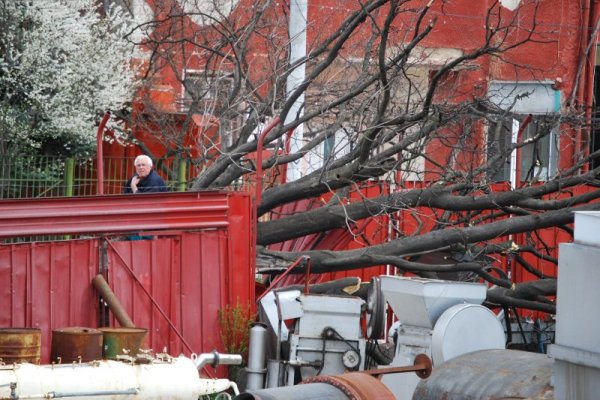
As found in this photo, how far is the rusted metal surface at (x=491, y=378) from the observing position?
287 inches

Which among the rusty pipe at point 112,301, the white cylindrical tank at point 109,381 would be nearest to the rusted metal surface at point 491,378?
the white cylindrical tank at point 109,381

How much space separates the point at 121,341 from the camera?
426 inches

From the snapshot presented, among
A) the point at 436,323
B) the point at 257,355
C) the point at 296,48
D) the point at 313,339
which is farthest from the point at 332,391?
the point at 296,48

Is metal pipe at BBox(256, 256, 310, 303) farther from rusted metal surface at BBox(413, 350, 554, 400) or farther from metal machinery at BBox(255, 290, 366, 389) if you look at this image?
rusted metal surface at BBox(413, 350, 554, 400)

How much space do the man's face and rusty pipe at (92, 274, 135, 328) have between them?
245cm

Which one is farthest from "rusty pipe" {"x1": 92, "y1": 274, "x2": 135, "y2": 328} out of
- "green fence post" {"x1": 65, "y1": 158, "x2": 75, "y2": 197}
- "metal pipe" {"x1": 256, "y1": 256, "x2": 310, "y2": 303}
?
"green fence post" {"x1": 65, "y1": 158, "x2": 75, "y2": 197}

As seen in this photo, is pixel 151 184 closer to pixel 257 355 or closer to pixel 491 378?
pixel 257 355

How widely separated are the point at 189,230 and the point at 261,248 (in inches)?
80.6

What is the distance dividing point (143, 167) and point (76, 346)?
12.7ft

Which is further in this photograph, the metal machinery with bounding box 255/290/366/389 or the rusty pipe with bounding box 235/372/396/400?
the metal machinery with bounding box 255/290/366/389

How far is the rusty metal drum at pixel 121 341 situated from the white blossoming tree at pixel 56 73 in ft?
32.2

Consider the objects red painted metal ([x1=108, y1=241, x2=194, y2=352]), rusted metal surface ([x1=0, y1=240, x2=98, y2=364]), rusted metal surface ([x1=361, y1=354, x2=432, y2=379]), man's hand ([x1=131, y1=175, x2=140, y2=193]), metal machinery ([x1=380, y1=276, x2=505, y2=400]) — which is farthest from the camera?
man's hand ([x1=131, y1=175, x2=140, y2=193])

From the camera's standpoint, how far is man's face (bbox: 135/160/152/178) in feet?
46.0

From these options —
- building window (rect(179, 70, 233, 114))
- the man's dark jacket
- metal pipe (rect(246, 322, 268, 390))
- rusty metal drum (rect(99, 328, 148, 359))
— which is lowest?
metal pipe (rect(246, 322, 268, 390))
